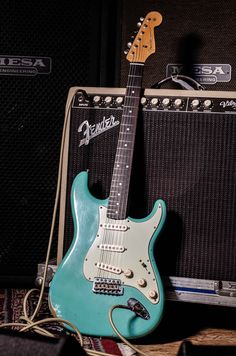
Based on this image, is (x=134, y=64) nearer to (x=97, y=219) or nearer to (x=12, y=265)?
(x=97, y=219)

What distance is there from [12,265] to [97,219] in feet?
1.32

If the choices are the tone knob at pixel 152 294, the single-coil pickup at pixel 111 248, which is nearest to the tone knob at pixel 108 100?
the single-coil pickup at pixel 111 248

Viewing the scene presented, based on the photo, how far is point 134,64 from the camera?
139cm

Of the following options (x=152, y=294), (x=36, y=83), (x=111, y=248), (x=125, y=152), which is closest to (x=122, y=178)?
(x=125, y=152)

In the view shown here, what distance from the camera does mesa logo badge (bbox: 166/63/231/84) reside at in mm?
1537

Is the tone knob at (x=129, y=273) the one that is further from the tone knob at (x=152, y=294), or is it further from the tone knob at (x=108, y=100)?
the tone knob at (x=108, y=100)

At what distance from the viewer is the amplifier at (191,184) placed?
132cm

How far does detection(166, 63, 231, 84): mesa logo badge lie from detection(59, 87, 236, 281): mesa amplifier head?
0.22m

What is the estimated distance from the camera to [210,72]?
5.06 feet

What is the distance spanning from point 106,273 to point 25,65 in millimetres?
620

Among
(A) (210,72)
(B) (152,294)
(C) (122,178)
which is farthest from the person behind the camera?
(A) (210,72)

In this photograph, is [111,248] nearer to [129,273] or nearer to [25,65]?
[129,273]

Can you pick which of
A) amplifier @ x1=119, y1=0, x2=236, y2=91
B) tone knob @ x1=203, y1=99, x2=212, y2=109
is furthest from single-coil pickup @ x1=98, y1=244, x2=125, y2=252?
amplifier @ x1=119, y1=0, x2=236, y2=91

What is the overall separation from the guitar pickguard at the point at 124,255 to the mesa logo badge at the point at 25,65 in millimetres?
473
